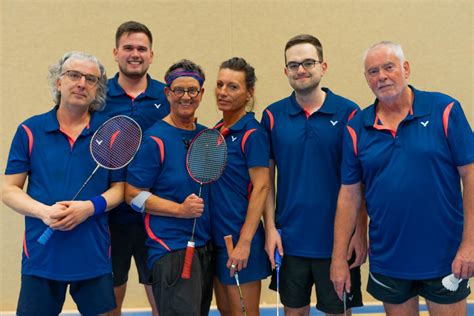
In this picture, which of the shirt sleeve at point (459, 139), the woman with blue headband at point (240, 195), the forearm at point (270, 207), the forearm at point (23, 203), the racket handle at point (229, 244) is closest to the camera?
the shirt sleeve at point (459, 139)

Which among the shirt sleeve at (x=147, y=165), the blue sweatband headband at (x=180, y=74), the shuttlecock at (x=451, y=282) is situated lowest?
the shuttlecock at (x=451, y=282)

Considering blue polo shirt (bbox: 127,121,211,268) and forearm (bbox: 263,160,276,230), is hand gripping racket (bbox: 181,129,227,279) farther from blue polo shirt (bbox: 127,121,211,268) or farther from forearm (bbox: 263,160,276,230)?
forearm (bbox: 263,160,276,230)

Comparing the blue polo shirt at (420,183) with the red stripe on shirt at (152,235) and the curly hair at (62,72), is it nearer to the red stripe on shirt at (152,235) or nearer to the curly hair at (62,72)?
the red stripe on shirt at (152,235)

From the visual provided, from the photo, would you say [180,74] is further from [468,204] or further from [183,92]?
[468,204]

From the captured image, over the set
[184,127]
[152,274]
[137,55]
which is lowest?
[152,274]

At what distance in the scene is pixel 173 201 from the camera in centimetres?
319

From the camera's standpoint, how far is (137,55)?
12.3 ft

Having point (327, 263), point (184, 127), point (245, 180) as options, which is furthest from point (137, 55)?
point (327, 263)

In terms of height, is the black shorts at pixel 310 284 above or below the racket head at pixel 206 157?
below

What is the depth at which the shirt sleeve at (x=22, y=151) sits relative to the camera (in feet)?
10.3

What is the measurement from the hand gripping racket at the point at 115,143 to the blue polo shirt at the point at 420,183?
144 cm

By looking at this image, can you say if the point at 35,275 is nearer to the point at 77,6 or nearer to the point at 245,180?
the point at 245,180

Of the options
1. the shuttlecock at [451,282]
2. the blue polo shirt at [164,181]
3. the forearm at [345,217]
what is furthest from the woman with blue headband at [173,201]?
the shuttlecock at [451,282]

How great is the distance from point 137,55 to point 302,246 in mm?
1813
